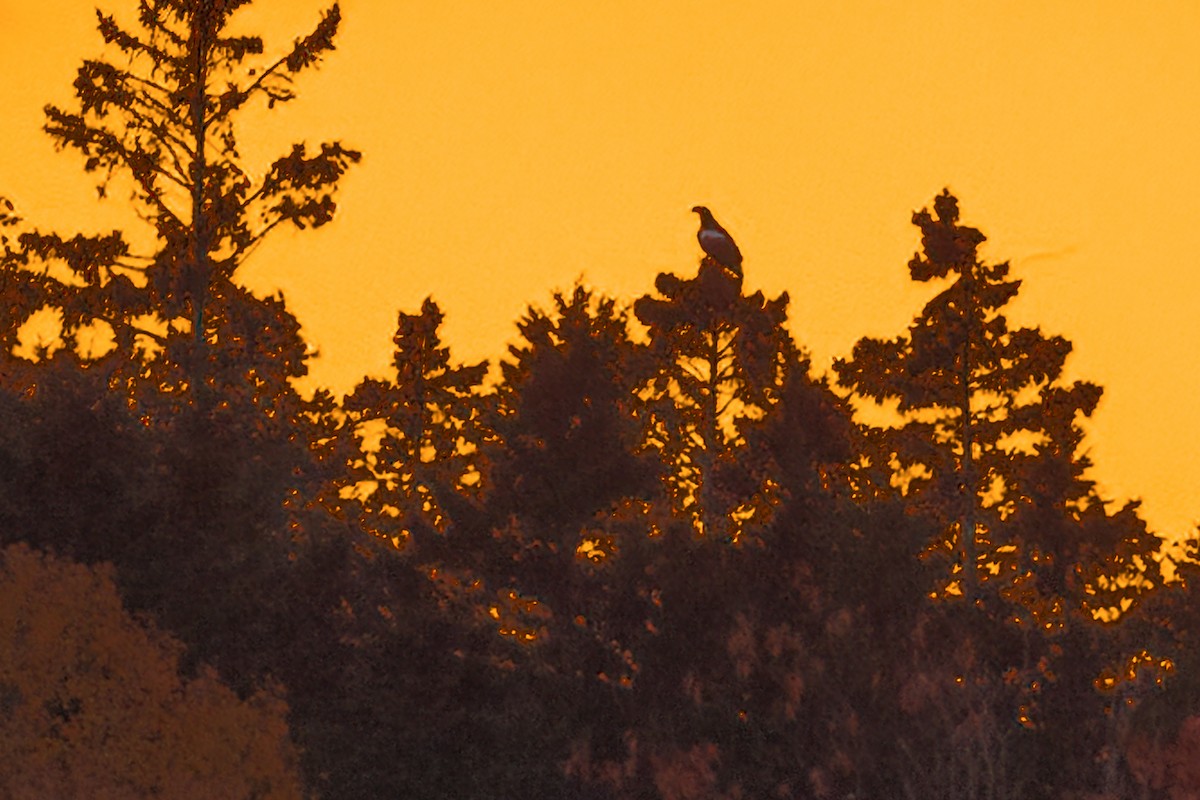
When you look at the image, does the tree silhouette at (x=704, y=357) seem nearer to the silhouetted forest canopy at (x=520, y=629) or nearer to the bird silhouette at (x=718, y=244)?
the bird silhouette at (x=718, y=244)

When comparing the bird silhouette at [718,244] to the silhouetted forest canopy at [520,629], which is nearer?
the silhouetted forest canopy at [520,629]

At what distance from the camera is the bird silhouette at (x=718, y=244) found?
4953 cm

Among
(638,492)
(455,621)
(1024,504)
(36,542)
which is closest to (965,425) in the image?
(1024,504)

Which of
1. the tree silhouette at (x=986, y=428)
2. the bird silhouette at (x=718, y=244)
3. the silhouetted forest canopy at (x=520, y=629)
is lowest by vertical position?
the silhouetted forest canopy at (x=520, y=629)

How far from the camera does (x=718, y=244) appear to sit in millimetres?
49562

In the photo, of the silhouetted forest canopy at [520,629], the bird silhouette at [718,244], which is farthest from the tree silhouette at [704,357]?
the silhouetted forest canopy at [520,629]

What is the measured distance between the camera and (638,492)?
35.4 metres

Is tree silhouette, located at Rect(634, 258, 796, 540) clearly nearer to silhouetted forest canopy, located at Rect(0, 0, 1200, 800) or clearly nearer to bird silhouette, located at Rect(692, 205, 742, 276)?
bird silhouette, located at Rect(692, 205, 742, 276)

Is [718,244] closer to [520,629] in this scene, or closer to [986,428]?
[986,428]

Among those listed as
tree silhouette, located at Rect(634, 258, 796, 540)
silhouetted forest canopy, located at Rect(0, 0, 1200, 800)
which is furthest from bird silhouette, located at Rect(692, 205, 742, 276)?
silhouetted forest canopy, located at Rect(0, 0, 1200, 800)

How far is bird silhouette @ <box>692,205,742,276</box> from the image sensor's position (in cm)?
4953

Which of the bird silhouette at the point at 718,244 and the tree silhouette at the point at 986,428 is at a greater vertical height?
the bird silhouette at the point at 718,244

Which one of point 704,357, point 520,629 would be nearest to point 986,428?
point 704,357

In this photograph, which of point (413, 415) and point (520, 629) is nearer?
point (520, 629)
